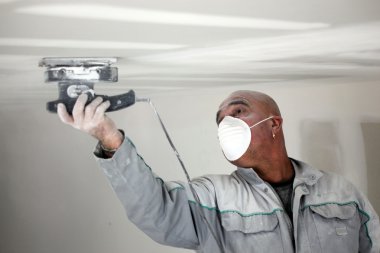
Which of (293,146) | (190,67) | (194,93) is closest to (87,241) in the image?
(194,93)

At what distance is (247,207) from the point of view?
4.11 ft

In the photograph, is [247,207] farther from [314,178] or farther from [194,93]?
[194,93]

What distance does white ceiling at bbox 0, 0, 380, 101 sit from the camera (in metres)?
0.71

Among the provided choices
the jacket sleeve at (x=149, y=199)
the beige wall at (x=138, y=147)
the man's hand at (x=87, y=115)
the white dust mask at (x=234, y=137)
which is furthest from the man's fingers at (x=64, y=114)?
the beige wall at (x=138, y=147)

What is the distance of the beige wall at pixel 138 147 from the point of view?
178 centimetres

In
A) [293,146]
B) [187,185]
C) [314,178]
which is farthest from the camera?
[293,146]

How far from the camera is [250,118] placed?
4.29ft

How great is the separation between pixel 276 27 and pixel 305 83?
0.94 meters

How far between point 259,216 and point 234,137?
0.25m

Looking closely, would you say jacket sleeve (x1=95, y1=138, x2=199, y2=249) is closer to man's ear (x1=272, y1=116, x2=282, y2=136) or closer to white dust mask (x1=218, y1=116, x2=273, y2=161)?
white dust mask (x1=218, y1=116, x2=273, y2=161)

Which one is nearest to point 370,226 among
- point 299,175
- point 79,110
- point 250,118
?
point 299,175

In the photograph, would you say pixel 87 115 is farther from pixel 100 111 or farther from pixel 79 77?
pixel 79 77

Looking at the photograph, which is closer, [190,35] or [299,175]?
[190,35]

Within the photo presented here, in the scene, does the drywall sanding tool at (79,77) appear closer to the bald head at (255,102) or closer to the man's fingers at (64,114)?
the man's fingers at (64,114)
